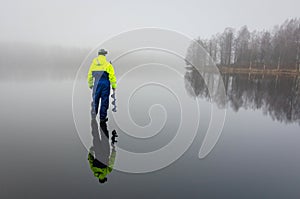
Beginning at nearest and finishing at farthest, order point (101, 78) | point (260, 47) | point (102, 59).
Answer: point (102, 59)
point (101, 78)
point (260, 47)

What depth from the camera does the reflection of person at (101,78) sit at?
4617mm

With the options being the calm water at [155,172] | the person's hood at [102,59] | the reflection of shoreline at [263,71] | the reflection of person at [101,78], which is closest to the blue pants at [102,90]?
the reflection of person at [101,78]

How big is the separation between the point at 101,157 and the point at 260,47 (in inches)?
1928

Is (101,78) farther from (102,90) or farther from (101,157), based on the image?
(101,157)

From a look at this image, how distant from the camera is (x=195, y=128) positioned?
5277 millimetres

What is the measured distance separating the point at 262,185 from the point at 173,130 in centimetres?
251

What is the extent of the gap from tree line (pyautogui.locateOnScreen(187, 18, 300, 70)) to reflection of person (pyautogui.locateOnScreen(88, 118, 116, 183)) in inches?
1314

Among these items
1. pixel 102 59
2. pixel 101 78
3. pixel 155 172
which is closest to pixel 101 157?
pixel 155 172

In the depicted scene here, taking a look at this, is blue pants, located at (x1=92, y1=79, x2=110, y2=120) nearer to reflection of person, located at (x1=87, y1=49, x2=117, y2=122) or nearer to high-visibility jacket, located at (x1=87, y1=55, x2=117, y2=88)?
reflection of person, located at (x1=87, y1=49, x2=117, y2=122)

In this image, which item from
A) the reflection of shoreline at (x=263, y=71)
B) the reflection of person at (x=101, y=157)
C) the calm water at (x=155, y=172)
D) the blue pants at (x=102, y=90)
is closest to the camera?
the calm water at (x=155, y=172)

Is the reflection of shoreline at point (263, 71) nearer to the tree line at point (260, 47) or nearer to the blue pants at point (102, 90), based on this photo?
the tree line at point (260, 47)

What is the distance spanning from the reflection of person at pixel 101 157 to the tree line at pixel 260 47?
110ft

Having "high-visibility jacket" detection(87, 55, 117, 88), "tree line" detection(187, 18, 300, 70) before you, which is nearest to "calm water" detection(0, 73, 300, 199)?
"high-visibility jacket" detection(87, 55, 117, 88)

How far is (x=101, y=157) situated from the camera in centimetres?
332
